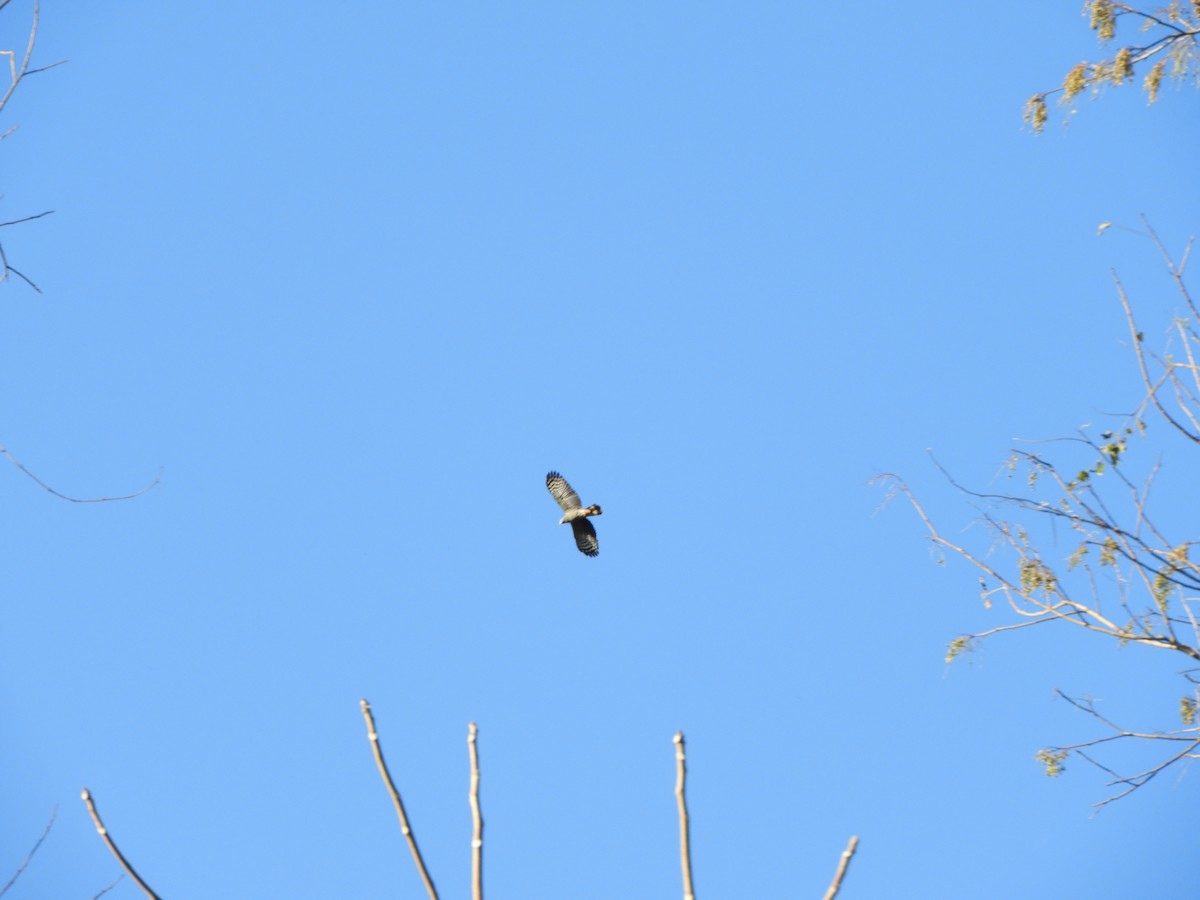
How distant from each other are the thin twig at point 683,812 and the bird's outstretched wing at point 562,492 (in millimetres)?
9835

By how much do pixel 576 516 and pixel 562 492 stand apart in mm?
363

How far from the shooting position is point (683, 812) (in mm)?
2793

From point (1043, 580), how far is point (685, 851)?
3.50 metres

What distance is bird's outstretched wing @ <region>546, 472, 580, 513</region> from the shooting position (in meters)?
12.7

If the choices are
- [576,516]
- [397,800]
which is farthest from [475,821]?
[576,516]

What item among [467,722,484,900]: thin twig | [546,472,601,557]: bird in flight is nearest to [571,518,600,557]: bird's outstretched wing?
[546,472,601,557]: bird in flight

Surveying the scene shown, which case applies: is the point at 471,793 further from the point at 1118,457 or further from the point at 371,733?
the point at 1118,457

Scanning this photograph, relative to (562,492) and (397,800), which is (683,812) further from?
(562,492)

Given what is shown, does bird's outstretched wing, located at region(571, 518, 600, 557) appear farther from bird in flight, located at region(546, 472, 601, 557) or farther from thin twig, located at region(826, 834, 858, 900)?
thin twig, located at region(826, 834, 858, 900)

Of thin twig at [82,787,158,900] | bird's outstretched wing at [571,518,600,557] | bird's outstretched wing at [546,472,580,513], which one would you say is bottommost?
thin twig at [82,787,158,900]

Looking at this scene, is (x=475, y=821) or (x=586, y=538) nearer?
(x=475, y=821)

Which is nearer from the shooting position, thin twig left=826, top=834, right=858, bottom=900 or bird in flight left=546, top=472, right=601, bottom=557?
thin twig left=826, top=834, right=858, bottom=900

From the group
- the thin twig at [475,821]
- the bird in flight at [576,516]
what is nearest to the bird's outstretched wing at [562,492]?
the bird in flight at [576,516]

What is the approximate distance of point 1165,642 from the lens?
15.4 ft
